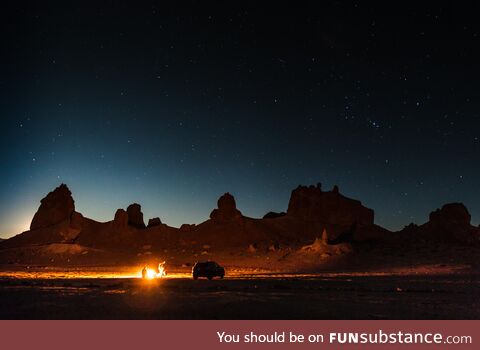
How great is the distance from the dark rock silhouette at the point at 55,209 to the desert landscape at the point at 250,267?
0.31 m

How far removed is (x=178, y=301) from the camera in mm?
21781

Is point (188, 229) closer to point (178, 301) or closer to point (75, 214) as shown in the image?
point (75, 214)

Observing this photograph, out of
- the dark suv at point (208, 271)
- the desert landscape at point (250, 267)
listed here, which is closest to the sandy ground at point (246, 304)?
the desert landscape at point (250, 267)

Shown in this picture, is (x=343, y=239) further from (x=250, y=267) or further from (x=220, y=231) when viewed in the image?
(x=220, y=231)

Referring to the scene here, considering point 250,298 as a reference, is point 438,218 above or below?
Result: above

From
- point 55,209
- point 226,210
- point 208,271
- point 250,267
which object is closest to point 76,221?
point 55,209

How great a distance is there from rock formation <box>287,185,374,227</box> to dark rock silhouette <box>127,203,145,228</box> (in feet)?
158

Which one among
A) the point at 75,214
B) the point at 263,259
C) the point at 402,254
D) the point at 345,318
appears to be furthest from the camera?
the point at 75,214

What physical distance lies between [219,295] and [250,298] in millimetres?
2169

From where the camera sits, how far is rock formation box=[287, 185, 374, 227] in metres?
179

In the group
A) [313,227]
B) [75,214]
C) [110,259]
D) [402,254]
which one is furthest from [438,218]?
[75,214]

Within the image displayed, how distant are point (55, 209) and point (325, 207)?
275 feet
